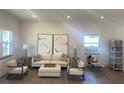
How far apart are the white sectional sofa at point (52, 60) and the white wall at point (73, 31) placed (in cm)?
42

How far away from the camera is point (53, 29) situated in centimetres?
689

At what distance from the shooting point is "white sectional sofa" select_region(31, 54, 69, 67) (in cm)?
627

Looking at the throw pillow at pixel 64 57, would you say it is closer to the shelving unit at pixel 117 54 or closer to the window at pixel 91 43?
the window at pixel 91 43

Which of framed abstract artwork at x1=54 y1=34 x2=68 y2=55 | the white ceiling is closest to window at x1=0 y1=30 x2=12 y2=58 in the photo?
the white ceiling

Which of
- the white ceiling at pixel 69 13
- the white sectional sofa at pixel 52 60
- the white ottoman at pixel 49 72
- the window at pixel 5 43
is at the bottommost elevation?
the white ottoman at pixel 49 72

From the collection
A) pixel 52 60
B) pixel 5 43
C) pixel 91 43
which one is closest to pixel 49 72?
pixel 52 60

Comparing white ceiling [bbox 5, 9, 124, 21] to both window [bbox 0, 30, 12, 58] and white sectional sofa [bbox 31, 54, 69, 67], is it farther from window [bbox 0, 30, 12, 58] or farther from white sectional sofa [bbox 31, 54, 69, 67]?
white sectional sofa [bbox 31, 54, 69, 67]

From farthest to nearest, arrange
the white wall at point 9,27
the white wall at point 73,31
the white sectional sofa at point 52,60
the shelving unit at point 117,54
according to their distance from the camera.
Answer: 1. the white wall at point 73,31
2. the shelving unit at point 117,54
3. the white sectional sofa at point 52,60
4. the white wall at point 9,27

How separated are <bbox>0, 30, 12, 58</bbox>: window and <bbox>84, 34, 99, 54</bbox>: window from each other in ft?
9.75

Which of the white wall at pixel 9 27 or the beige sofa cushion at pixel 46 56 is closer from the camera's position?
the white wall at pixel 9 27

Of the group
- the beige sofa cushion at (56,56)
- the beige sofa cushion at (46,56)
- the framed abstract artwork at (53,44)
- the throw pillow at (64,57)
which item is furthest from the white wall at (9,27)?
the throw pillow at (64,57)

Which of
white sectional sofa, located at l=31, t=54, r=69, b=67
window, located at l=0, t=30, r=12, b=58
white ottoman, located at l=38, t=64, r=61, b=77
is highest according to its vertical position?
window, located at l=0, t=30, r=12, b=58

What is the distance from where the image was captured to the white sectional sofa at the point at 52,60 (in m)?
6.27
